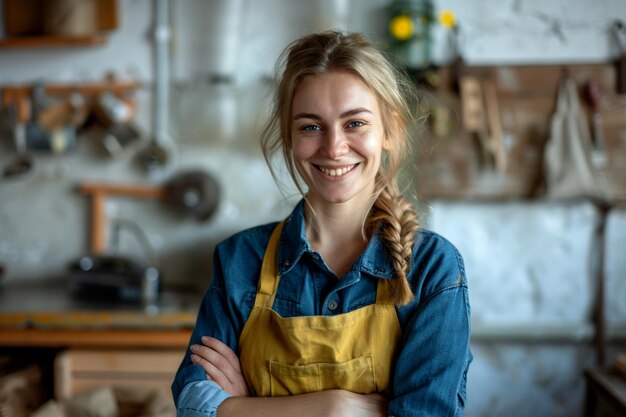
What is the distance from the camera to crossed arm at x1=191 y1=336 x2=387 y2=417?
1357 millimetres

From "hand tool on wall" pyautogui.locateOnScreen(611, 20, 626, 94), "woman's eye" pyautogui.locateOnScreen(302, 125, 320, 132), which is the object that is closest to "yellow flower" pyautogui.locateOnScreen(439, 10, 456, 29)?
"hand tool on wall" pyautogui.locateOnScreen(611, 20, 626, 94)

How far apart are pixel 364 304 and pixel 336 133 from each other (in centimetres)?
34

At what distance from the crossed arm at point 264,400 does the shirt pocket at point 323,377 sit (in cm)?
2

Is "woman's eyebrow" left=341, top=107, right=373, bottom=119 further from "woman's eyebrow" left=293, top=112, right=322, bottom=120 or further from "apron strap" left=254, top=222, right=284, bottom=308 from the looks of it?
"apron strap" left=254, top=222, right=284, bottom=308

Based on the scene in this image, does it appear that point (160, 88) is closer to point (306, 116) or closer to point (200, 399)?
point (306, 116)

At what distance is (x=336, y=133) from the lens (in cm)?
141

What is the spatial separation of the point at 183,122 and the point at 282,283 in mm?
1904

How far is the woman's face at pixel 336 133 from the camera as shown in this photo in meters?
1.41

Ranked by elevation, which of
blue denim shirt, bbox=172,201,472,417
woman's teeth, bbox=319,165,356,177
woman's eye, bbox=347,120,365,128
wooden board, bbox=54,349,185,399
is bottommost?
wooden board, bbox=54,349,185,399

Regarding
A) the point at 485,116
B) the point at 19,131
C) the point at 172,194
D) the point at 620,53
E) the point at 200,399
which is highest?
the point at 620,53

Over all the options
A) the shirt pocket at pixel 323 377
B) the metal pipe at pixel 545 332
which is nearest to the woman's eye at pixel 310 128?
the shirt pocket at pixel 323 377

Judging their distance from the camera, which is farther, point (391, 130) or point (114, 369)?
point (114, 369)

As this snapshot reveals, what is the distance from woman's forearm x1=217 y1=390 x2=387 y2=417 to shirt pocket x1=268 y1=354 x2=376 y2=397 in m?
0.02

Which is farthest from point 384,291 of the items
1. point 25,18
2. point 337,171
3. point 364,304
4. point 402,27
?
point 25,18
